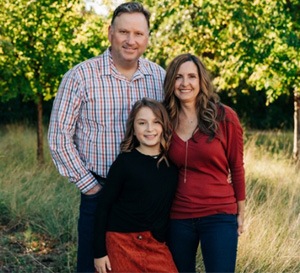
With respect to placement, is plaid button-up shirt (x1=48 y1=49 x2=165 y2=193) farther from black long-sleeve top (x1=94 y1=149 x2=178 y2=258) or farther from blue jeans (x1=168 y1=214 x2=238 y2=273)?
blue jeans (x1=168 y1=214 x2=238 y2=273)

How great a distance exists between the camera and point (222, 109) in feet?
10.6

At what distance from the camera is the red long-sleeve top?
10.3 ft

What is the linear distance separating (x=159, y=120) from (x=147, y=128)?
82 millimetres

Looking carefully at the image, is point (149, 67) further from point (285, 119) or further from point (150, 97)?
point (285, 119)

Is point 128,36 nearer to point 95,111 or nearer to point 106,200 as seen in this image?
point 95,111

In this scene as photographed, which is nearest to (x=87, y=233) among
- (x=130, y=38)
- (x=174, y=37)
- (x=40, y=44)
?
(x=130, y=38)

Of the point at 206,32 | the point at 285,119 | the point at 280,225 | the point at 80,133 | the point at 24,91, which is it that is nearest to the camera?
the point at 80,133

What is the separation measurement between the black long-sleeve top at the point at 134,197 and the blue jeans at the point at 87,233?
18 centimetres

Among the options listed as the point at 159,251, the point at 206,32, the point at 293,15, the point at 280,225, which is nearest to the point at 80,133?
the point at 159,251

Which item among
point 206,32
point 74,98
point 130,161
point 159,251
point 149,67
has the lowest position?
point 159,251

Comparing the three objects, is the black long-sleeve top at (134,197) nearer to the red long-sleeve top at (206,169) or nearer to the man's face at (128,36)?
the red long-sleeve top at (206,169)

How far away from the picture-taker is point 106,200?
313 cm

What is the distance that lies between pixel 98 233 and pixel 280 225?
8.89 feet

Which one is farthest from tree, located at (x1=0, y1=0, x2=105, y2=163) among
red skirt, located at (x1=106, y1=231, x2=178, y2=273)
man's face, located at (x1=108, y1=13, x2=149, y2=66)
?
red skirt, located at (x1=106, y1=231, x2=178, y2=273)
